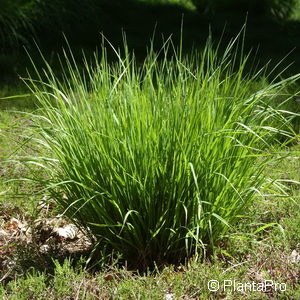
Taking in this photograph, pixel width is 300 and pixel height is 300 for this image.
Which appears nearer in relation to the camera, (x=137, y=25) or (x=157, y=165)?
(x=157, y=165)

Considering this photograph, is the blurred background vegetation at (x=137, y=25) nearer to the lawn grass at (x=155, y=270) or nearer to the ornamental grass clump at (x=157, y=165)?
the lawn grass at (x=155, y=270)

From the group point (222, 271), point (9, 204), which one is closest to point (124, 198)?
point (222, 271)

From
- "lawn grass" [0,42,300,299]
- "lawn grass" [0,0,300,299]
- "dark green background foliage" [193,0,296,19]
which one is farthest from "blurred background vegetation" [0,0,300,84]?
"lawn grass" [0,42,300,299]

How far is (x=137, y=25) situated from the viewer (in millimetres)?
8508

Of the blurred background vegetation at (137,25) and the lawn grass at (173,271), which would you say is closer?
the lawn grass at (173,271)

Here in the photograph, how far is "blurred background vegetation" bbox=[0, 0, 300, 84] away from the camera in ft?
23.4

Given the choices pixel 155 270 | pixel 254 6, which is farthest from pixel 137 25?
pixel 155 270

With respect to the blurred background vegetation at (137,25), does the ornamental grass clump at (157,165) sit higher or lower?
higher

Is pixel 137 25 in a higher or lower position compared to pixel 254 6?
lower

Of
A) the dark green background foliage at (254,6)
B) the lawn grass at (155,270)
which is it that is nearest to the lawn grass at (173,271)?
the lawn grass at (155,270)

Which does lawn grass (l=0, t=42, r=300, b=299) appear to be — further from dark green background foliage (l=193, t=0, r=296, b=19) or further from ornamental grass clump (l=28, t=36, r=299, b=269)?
dark green background foliage (l=193, t=0, r=296, b=19)

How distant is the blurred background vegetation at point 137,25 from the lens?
7.13 metres

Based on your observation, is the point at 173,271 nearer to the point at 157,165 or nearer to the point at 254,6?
the point at 157,165

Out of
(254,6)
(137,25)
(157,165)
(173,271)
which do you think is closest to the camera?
(157,165)
